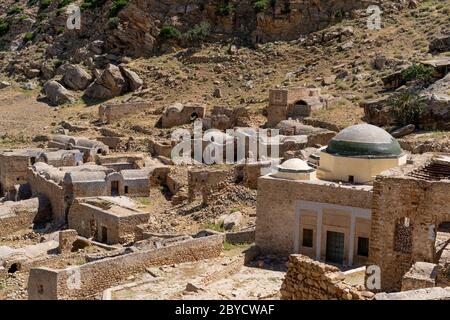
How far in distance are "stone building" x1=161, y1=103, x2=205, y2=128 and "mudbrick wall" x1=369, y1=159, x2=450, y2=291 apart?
2008 centimetres

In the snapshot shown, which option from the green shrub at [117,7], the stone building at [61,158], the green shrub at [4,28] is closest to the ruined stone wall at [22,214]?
the stone building at [61,158]

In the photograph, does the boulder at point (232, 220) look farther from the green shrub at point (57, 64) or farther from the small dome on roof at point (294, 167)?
the green shrub at point (57, 64)

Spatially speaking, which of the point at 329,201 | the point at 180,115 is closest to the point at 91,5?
the point at 180,115

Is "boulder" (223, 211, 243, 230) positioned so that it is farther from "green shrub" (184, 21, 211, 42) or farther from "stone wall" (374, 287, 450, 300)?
"green shrub" (184, 21, 211, 42)

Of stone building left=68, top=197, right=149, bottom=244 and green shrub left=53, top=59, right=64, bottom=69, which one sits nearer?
stone building left=68, top=197, right=149, bottom=244

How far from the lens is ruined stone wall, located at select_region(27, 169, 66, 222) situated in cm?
2031

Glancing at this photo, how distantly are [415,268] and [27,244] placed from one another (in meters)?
11.6

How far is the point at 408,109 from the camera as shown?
979 inches

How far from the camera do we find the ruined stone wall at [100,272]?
11.9 metres

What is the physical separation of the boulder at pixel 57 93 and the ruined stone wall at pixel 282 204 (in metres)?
25.4

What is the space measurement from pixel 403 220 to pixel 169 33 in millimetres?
31523

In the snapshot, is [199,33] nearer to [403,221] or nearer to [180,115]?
[180,115]

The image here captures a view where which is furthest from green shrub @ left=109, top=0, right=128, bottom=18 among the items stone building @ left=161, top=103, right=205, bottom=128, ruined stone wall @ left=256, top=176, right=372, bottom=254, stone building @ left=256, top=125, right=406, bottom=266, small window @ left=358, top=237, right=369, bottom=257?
small window @ left=358, top=237, right=369, bottom=257
